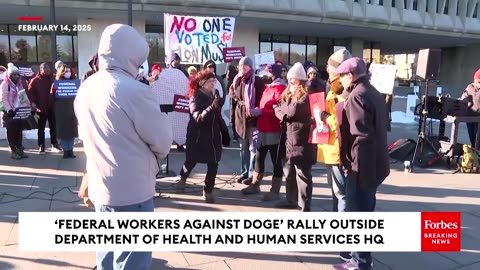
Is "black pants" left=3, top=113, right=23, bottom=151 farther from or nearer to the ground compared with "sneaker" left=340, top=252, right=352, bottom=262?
farther from the ground

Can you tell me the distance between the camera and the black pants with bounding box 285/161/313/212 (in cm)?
504

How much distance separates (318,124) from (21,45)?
2068 cm

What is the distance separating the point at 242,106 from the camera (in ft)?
20.5

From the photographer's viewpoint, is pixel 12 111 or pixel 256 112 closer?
pixel 256 112

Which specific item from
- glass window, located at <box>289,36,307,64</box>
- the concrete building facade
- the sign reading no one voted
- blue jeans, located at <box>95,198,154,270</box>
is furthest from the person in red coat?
glass window, located at <box>289,36,307,64</box>

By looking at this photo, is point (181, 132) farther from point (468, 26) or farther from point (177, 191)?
point (468, 26)

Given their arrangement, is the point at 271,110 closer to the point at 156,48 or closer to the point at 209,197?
the point at 209,197

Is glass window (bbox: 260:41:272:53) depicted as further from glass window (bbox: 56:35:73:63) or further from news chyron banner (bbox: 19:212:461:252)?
news chyron banner (bbox: 19:212:461:252)

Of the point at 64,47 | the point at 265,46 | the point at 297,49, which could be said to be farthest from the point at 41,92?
the point at 297,49

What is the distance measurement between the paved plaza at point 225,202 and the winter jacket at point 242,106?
0.95 meters

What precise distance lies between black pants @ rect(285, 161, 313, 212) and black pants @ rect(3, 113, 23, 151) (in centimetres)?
577

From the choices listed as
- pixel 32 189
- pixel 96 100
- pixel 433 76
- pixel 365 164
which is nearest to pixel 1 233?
pixel 32 189

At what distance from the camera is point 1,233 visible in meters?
4.55

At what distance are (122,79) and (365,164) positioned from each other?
204 centimetres
